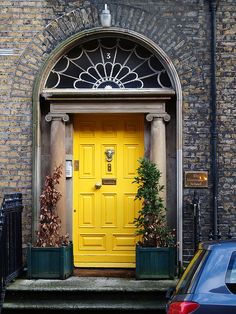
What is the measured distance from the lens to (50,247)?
370 inches

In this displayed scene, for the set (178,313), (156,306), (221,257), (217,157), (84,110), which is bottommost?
(156,306)

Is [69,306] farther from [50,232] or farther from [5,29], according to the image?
[5,29]

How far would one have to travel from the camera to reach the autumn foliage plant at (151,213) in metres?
9.38

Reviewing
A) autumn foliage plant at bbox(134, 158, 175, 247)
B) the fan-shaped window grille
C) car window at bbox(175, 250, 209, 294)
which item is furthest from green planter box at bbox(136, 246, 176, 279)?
car window at bbox(175, 250, 209, 294)

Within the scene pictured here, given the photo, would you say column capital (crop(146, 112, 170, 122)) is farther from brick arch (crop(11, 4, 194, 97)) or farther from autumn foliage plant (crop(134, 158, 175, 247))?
autumn foliage plant (crop(134, 158, 175, 247))

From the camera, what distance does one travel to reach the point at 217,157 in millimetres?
10031

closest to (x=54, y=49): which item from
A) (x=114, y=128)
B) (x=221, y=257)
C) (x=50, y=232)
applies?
(x=114, y=128)

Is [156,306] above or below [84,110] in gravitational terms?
below

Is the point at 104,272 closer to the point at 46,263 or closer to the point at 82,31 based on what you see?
the point at 46,263

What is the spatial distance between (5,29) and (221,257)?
619cm

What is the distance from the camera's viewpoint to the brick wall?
33.0ft

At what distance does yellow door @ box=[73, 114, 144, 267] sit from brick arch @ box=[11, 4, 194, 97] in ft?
3.41

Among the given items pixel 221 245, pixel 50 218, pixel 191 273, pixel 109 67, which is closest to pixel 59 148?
pixel 50 218

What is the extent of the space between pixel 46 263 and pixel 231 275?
4661 mm
